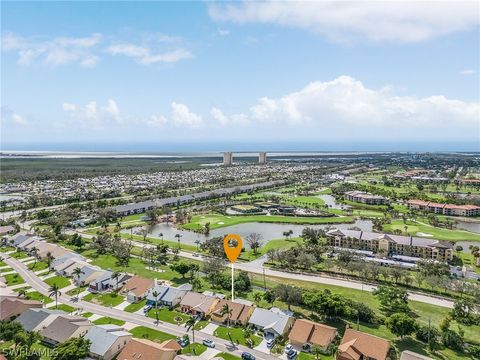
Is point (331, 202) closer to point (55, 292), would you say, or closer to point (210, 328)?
point (210, 328)

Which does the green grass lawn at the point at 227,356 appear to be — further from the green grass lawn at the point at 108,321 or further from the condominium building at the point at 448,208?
the condominium building at the point at 448,208

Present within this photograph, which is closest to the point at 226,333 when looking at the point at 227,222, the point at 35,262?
the point at 35,262

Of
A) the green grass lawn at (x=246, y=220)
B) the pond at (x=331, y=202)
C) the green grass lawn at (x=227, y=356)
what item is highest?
the pond at (x=331, y=202)

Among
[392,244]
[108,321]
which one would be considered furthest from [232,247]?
[392,244]

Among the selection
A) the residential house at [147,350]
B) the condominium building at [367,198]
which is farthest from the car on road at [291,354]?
the condominium building at [367,198]

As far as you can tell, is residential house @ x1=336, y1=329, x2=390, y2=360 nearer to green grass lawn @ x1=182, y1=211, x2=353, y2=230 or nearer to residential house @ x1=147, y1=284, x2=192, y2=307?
residential house @ x1=147, y1=284, x2=192, y2=307
